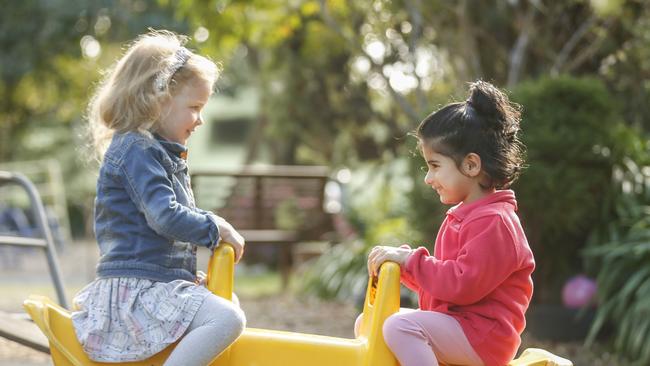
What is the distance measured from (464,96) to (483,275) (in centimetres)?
395

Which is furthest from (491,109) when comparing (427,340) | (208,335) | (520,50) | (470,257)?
(520,50)

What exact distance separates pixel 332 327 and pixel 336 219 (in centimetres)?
320

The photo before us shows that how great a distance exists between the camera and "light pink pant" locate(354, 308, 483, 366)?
9.07ft

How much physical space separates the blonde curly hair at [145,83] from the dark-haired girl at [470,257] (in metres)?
0.72

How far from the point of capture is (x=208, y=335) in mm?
2818

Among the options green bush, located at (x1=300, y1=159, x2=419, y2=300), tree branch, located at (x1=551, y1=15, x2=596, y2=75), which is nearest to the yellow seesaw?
green bush, located at (x1=300, y1=159, x2=419, y2=300)

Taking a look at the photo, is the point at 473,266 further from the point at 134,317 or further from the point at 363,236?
the point at 363,236

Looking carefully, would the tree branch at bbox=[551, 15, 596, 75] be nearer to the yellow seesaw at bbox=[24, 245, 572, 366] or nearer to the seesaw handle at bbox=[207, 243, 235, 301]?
the yellow seesaw at bbox=[24, 245, 572, 366]

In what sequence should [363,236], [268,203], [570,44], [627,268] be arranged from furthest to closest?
[268,203] → [363,236] → [570,44] → [627,268]

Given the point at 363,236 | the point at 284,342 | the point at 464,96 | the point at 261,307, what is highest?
the point at 464,96

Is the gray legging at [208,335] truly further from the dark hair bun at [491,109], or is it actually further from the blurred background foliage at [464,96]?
the blurred background foliage at [464,96]

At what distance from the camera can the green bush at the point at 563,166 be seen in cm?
643

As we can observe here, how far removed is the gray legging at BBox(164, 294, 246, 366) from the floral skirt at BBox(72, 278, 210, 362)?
0.10 ft

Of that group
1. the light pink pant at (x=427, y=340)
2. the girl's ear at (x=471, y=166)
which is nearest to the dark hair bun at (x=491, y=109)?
the girl's ear at (x=471, y=166)
